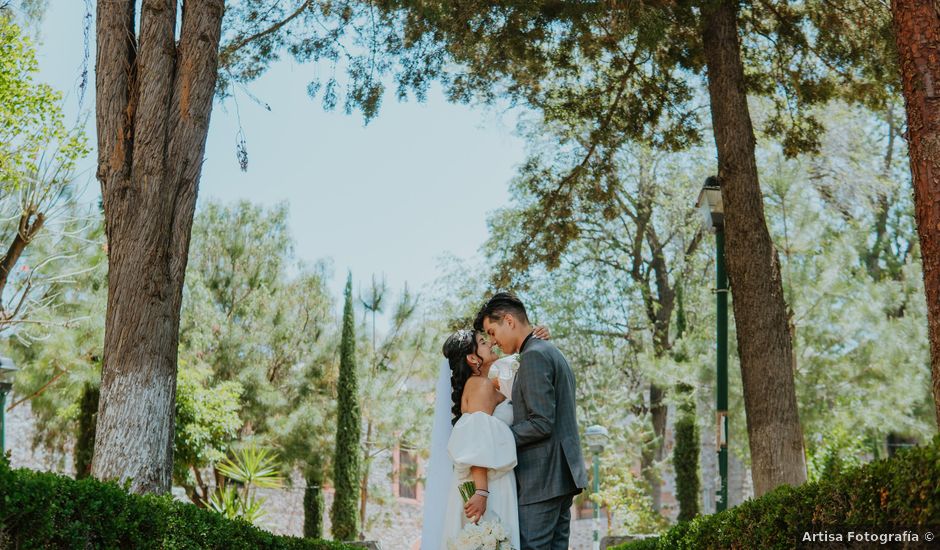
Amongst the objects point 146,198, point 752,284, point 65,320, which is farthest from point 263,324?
point 146,198

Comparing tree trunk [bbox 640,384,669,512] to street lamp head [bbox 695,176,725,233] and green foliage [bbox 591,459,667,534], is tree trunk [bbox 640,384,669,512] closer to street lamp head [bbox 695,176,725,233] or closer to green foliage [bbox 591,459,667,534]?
green foliage [bbox 591,459,667,534]

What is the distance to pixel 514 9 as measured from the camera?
328 inches

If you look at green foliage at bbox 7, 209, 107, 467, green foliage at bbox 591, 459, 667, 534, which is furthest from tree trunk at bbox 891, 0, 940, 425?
green foliage at bbox 591, 459, 667, 534

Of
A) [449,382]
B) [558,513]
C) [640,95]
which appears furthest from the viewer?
[640,95]

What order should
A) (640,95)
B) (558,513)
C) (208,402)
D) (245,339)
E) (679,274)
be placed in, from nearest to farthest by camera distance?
1. (558,513)
2. (640,95)
3. (208,402)
4. (245,339)
5. (679,274)

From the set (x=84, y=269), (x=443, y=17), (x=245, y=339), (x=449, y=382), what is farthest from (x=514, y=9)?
(x=245, y=339)

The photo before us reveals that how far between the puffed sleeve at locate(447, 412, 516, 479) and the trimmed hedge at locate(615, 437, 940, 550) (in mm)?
1071

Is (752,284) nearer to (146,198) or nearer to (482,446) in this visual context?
(482,446)

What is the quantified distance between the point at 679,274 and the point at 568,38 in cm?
1149

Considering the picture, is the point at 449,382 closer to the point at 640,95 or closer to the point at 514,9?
the point at 514,9

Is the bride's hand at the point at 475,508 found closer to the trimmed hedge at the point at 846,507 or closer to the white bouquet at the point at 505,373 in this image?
the white bouquet at the point at 505,373

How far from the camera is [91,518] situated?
130 inches

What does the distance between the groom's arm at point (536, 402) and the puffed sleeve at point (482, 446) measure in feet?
0.22

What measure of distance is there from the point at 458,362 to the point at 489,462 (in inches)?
26.4
